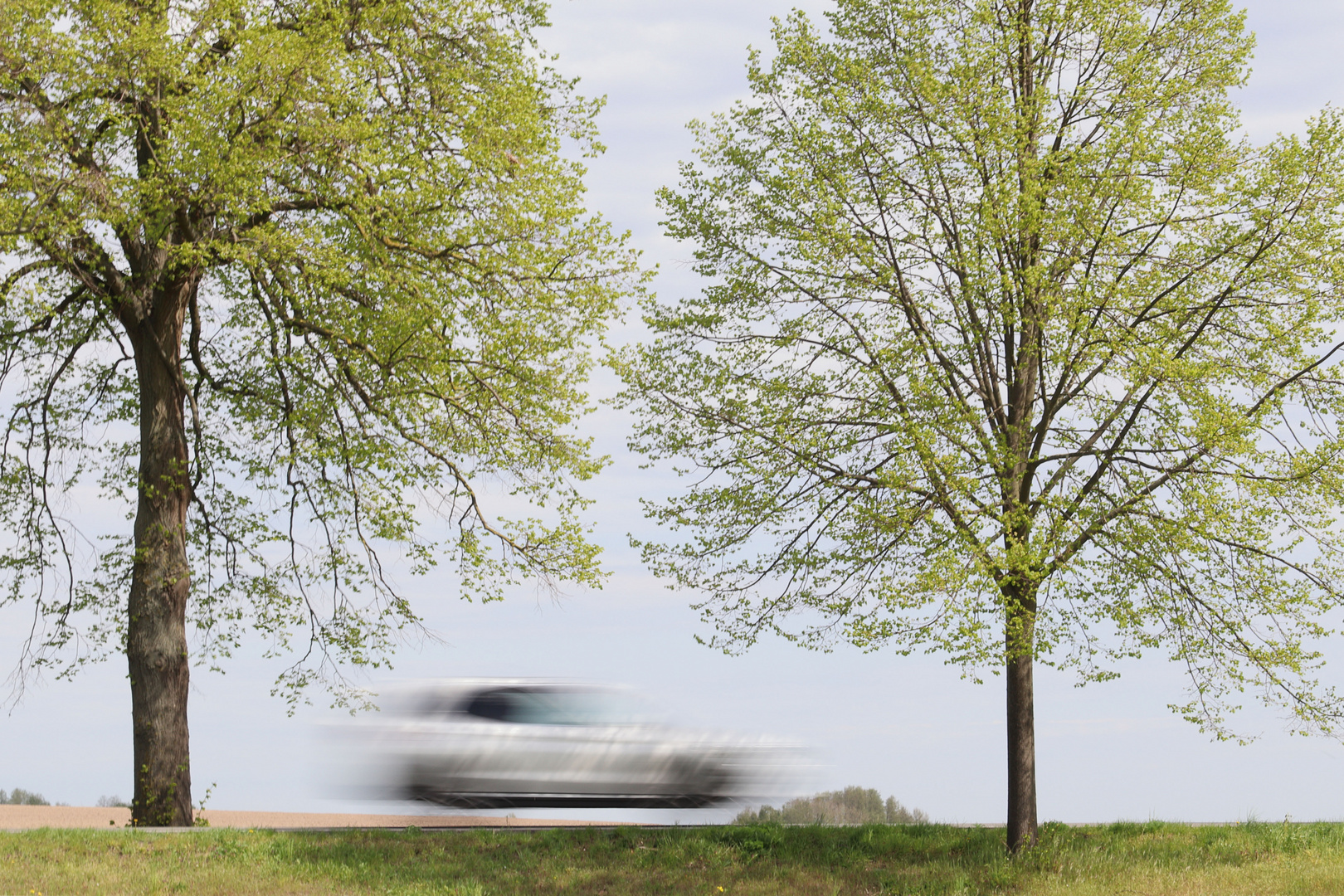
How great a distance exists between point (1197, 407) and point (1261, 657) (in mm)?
2940

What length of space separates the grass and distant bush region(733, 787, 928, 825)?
135cm

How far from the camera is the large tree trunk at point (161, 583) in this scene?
14.7 meters

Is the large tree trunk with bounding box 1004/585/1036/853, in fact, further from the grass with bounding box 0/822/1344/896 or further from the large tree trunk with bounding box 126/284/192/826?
the large tree trunk with bounding box 126/284/192/826

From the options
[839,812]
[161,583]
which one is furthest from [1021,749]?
[161,583]

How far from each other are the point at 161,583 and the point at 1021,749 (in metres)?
11.5

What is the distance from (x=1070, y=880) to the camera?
12.3m

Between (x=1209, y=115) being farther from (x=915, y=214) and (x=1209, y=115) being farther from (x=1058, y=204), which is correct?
(x=915, y=214)

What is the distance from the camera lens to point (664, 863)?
501 inches

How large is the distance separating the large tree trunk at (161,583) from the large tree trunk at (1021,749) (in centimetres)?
1079

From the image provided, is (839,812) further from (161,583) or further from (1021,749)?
(161,583)

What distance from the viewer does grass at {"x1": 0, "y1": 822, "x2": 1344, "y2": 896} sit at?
11555 millimetres

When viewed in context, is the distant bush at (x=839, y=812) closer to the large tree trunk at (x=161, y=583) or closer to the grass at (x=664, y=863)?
the grass at (x=664, y=863)

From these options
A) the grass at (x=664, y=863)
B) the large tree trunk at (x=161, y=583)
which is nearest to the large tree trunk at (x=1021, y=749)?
the grass at (x=664, y=863)

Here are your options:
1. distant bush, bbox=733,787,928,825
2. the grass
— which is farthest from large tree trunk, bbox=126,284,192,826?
distant bush, bbox=733,787,928,825
